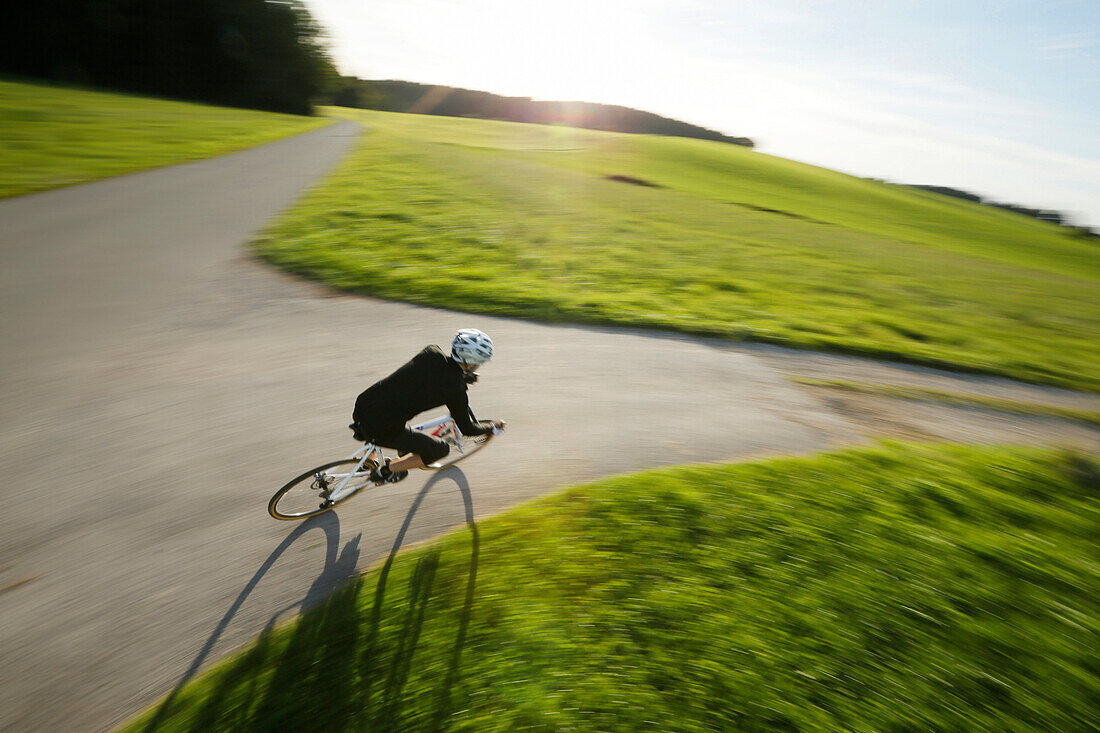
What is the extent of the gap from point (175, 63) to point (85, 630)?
57428 millimetres

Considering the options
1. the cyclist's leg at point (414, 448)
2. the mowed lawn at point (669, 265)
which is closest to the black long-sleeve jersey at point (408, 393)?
the cyclist's leg at point (414, 448)

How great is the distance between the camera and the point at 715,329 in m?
9.86

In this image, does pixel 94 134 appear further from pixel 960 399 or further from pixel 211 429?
pixel 960 399

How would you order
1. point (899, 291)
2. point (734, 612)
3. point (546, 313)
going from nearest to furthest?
point (734, 612)
point (546, 313)
point (899, 291)

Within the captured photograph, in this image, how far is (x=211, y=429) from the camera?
5.85m

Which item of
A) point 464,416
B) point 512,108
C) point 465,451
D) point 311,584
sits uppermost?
point 512,108

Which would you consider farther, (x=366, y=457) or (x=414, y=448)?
(x=366, y=457)

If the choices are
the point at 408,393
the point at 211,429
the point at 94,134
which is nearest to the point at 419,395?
the point at 408,393

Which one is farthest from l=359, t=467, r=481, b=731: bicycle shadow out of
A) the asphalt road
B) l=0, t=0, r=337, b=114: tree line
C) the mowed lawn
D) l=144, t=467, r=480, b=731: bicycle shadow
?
l=0, t=0, r=337, b=114: tree line

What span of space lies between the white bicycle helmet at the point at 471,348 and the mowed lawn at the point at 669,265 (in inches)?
197

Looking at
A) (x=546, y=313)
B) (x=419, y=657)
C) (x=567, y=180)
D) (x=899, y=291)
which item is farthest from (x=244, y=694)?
(x=567, y=180)

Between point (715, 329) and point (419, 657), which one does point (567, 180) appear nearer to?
point (715, 329)

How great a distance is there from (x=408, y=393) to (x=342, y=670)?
6.62 feet

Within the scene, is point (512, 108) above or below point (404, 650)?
above
